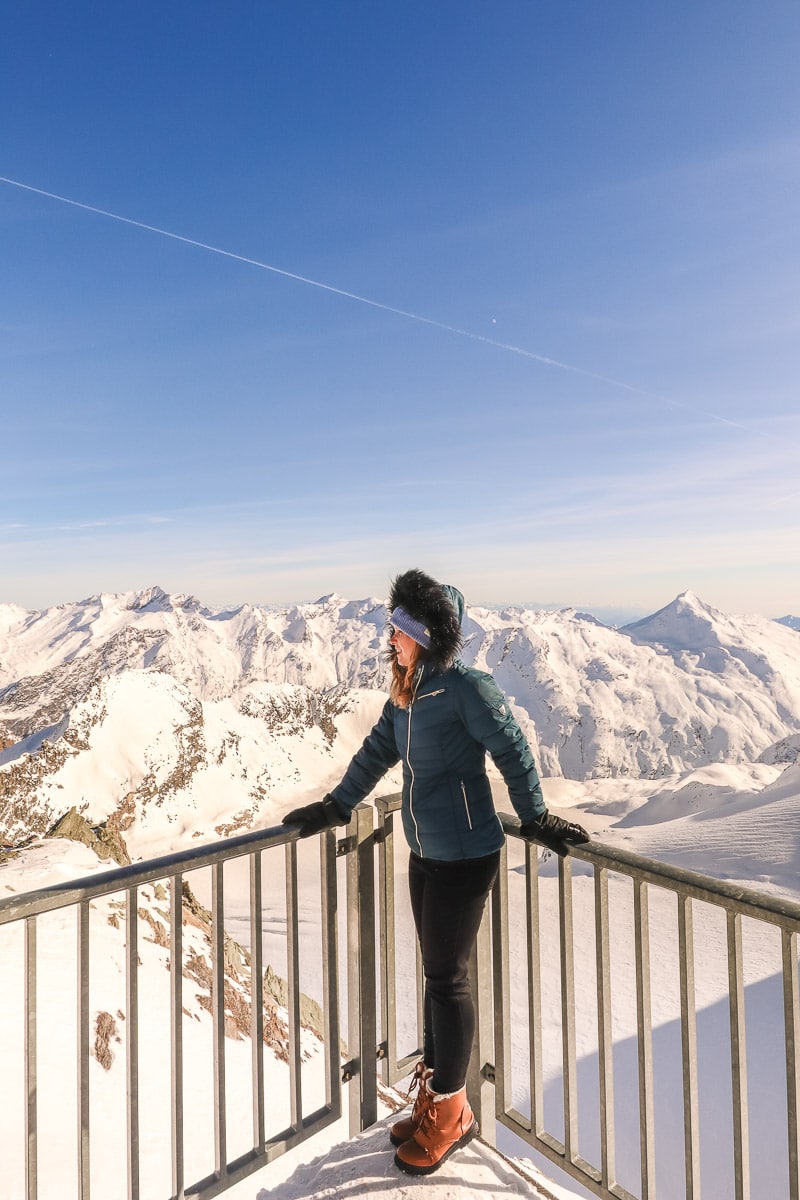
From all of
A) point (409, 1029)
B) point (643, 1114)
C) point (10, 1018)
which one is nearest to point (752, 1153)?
point (409, 1029)

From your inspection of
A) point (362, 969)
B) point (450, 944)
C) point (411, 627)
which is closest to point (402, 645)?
point (411, 627)

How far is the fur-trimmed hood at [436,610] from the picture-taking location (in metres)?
2.57

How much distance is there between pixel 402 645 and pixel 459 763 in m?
0.48

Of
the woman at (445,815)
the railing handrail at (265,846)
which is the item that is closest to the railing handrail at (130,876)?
the railing handrail at (265,846)

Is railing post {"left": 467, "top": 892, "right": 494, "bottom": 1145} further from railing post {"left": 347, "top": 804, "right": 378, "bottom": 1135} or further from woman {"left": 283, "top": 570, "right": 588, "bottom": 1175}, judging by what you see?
railing post {"left": 347, "top": 804, "right": 378, "bottom": 1135}

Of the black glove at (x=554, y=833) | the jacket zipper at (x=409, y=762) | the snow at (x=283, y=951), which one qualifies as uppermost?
the jacket zipper at (x=409, y=762)

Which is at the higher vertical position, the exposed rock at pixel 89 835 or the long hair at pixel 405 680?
the long hair at pixel 405 680

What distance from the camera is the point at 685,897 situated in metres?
2.05

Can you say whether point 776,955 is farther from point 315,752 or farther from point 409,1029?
point 315,752

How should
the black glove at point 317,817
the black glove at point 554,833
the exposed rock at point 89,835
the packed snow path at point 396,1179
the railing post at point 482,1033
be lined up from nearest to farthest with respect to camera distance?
the black glove at point 554,833 < the packed snow path at point 396,1179 < the black glove at point 317,817 < the railing post at point 482,1033 < the exposed rock at point 89,835

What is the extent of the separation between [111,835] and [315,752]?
39.4 metres

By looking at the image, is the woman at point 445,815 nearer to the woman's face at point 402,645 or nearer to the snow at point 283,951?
the woman's face at point 402,645

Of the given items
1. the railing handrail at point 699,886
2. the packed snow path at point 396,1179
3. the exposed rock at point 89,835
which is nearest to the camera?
the railing handrail at point 699,886

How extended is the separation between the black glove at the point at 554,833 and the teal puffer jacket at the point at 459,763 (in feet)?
→ 0.10
